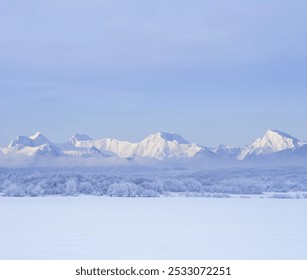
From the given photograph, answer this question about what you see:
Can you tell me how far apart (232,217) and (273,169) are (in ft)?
175

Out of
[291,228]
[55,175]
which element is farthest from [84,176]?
→ [291,228]

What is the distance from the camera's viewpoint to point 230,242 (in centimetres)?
1005

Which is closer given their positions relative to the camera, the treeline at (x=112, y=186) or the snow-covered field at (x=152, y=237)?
the snow-covered field at (x=152, y=237)

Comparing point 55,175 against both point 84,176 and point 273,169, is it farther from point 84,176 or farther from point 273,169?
point 273,169

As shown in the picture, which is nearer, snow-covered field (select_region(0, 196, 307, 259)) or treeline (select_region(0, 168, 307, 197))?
snow-covered field (select_region(0, 196, 307, 259))

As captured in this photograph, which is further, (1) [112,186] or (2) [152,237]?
(1) [112,186]
